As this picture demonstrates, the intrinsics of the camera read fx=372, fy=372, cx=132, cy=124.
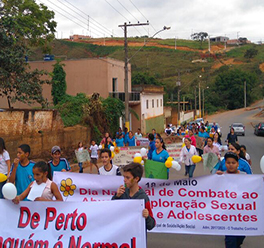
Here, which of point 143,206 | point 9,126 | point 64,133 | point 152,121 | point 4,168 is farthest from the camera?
point 152,121

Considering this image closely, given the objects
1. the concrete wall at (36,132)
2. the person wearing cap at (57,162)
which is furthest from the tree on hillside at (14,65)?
the person wearing cap at (57,162)

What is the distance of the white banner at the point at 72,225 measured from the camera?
3.91 m

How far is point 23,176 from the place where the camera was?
18.4 feet

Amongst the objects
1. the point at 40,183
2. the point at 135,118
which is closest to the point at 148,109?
the point at 135,118

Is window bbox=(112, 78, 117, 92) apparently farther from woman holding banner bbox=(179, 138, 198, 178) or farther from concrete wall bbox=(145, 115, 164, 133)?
woman holding banner bbox=(179, 138, 198, 178)

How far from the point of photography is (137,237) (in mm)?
3863

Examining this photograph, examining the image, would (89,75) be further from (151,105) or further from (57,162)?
(57,162)

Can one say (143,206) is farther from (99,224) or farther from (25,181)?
(25,181)

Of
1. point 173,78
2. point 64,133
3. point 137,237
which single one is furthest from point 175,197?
point 173,78

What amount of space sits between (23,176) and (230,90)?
77.1 metres

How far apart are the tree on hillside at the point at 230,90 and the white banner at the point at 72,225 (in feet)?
252

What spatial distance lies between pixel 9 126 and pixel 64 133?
3.89m

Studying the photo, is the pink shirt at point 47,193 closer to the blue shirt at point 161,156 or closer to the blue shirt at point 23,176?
the blue shirt at point 23,176

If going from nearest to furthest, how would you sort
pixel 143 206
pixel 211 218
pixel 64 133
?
pixel 143 206 → pixel 211 218 → pixel 64 133
